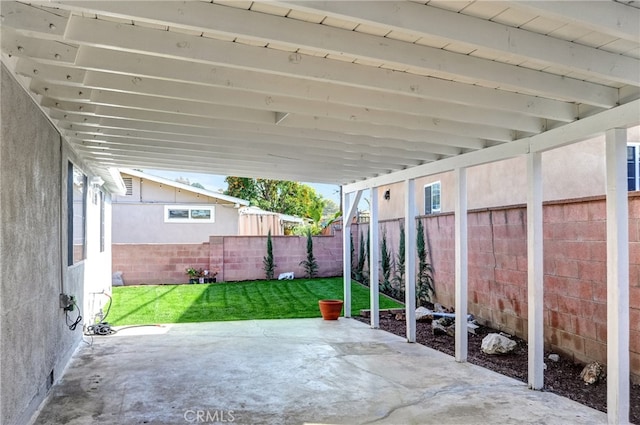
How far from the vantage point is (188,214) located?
17.5 m

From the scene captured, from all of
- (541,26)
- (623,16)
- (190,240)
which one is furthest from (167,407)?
(190,240)

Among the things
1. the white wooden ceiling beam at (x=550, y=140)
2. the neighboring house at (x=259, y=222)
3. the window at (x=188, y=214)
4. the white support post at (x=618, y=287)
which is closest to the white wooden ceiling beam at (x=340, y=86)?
the white wooden ceiling beam at (x=550, y=140)

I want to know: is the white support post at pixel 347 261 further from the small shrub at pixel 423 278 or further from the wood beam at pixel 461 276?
the wood beam at pixel 461 276

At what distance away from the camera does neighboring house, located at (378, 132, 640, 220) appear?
7938 mm

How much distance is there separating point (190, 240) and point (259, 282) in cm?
432

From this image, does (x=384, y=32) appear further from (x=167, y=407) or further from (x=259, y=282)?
(x=259, y=282)

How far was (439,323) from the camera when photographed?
26.7ft

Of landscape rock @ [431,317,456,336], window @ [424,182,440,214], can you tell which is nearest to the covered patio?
Answer: landscape rock @ [431,317,456,336]

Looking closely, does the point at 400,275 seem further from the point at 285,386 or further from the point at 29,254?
the point at 29,254

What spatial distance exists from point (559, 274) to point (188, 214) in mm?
13858

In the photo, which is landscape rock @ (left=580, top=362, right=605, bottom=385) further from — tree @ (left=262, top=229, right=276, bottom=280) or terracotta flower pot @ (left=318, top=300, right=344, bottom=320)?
tree @ (left=262, top=229, right=276, bottom=280)

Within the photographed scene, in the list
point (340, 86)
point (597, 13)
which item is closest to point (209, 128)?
point (340, 86)

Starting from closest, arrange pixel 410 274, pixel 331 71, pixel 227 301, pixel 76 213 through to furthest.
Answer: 1. pixel 331 71
2. pixel 76 213
3. pixel 410 274
4. pixel 227 301

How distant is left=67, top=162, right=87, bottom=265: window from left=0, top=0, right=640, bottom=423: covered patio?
0.48 metres
